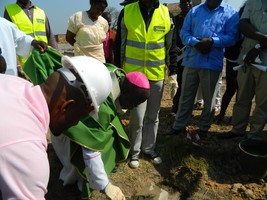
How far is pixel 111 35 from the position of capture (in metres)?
4.76

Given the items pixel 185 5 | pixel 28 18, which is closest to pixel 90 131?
pixel 28 18

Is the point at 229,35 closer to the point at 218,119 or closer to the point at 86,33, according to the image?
Result: the point at 218,119

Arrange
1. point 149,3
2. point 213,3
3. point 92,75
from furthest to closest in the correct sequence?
point 213,3 < point 149,3 < point 92,75

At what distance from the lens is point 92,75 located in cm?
139

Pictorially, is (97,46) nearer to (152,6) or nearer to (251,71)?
(152,6)

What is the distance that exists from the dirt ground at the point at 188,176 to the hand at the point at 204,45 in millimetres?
1185

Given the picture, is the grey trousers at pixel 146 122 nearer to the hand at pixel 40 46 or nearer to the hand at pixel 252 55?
the hand at pixel 252 55

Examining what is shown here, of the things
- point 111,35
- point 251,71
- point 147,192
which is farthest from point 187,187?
point 111,35

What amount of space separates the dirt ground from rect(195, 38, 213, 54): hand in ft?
3.89

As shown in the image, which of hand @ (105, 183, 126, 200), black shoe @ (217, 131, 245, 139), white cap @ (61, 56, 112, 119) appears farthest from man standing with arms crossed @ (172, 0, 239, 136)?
white cap @ (61, 56, 112, 119)

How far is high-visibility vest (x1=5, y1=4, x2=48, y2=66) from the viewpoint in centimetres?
369

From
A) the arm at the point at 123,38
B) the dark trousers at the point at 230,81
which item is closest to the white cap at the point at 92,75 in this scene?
the arm at the point at 123,38

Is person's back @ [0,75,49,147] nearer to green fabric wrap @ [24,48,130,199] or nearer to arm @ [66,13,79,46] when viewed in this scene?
green fabric wrap @ [24,48,130,199]

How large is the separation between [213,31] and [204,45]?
229mm
